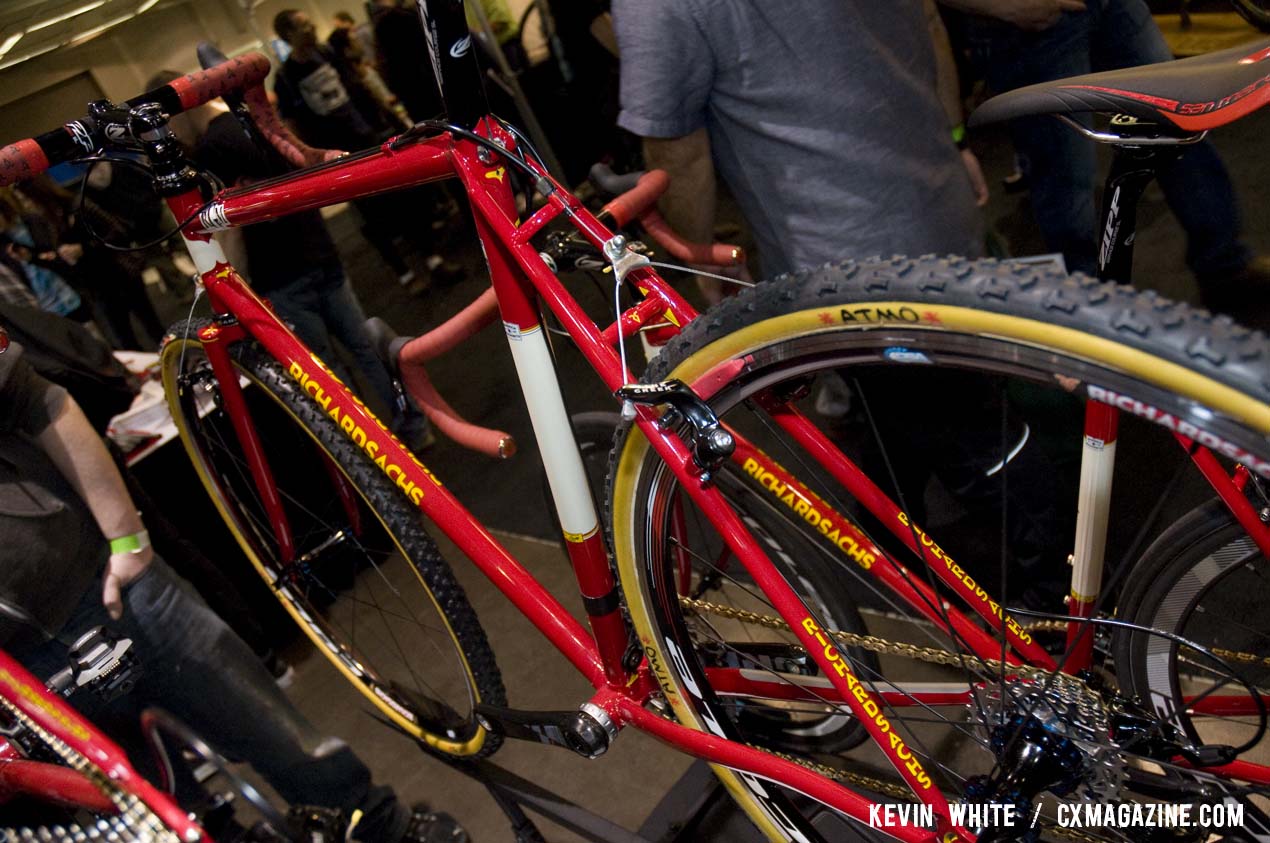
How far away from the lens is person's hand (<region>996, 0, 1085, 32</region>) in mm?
1670

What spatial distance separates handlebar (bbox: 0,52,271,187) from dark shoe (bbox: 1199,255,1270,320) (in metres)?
2.45

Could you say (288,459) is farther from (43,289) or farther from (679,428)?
(679,428)

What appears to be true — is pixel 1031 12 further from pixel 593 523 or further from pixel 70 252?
pixel 70 252

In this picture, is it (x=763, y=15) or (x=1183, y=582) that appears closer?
(x=1183, y=582)

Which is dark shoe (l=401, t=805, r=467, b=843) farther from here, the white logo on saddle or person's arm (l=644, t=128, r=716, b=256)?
the white logo on saddle

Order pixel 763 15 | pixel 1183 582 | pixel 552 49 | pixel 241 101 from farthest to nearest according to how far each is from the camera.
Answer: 1. pixel 552 49
2. pixel 241 101
3. pixel 763 15
4. pixel 1183 582

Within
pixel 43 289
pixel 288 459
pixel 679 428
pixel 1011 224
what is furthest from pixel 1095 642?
pixel 43 289

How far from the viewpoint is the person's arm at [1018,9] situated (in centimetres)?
167

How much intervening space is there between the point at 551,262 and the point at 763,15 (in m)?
0.50

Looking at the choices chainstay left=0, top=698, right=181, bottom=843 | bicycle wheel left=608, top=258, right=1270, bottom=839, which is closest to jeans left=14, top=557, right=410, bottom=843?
chainstay left=0, top=698, right=181, bottom=843

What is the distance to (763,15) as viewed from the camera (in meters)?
1.30

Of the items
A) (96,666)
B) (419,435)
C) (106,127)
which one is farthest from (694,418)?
(419,435)

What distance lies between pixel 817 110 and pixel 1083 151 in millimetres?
1362

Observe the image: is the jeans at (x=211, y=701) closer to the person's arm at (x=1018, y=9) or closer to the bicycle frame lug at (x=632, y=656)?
the bicycle frame lug at (x=632, y=656)
